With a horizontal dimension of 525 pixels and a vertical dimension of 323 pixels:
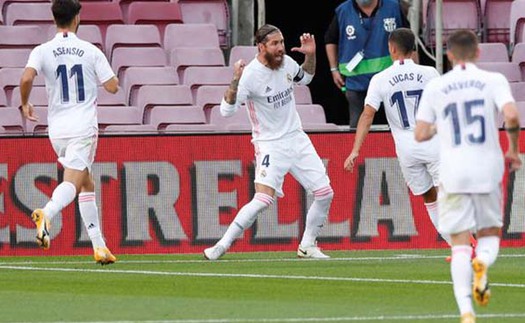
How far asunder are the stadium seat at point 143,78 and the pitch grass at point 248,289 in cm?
314

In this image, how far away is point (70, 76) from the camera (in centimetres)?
1474

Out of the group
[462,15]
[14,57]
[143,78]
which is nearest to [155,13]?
[143,78]

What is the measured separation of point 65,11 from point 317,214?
3.11 metres

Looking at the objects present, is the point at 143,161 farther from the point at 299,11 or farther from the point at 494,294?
the point at 299,11

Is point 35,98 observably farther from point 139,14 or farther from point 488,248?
point 488,248

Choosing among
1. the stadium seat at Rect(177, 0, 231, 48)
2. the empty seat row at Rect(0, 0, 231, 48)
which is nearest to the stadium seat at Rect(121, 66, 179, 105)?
the empty seat row at Rect(0, 0, 231, 48)

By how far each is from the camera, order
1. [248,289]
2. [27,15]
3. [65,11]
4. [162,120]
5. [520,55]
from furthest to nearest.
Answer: [520,55], [27,15], [162,120], [65,11], [248,289]

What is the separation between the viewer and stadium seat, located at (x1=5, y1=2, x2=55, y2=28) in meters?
20.2

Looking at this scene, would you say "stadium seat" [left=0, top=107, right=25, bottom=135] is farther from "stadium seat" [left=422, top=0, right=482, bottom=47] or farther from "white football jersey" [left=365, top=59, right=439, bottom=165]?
"stadium seat" [left=422, top=0, right=482, bottom=47]

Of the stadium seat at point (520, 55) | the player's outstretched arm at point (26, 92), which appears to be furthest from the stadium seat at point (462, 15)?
the player's outstretched arm at point (26, 92)

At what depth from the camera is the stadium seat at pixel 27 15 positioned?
66.3ft

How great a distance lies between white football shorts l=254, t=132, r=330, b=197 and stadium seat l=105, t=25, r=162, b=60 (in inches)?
183

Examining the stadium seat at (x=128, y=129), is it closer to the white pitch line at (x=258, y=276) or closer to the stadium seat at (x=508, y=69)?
the white pitch line at (x=258, y=276)

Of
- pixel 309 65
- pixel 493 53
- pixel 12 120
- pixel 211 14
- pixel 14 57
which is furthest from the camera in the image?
pixel 211 14
